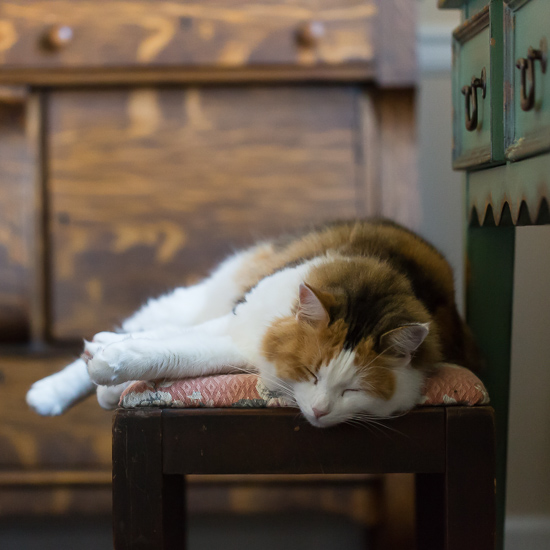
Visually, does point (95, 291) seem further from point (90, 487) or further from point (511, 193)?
point (511, 193)

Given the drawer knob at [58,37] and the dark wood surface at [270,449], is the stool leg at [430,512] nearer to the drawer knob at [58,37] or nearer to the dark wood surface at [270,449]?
the dark wood surface at [270,449]

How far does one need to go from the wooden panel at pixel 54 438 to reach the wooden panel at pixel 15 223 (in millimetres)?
172

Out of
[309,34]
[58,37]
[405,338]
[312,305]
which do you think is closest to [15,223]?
[58,37]

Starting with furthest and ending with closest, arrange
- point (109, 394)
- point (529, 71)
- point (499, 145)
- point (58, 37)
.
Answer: point (58, 37) → point (109, 394) → point (499, 145) → point (529, 71)

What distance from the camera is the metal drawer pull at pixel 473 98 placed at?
2.90 feet

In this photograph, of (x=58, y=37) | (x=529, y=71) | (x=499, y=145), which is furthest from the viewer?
(x=58, y=37)

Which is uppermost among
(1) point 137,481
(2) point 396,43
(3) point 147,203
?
(2) point 396,43

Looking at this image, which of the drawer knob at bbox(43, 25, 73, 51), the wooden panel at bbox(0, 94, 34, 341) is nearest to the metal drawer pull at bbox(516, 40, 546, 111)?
the drawer knob at bbox(43, 25, 73, 51)

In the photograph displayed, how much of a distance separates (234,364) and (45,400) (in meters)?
0.35

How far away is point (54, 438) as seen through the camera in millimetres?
1380

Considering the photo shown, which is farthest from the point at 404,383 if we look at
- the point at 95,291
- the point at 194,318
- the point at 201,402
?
the point at 95,291

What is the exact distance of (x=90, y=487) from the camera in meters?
1.42

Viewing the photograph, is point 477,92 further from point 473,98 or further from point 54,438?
point 54,438

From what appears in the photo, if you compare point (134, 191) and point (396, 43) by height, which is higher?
point (396, 43)
